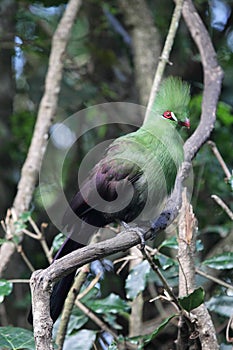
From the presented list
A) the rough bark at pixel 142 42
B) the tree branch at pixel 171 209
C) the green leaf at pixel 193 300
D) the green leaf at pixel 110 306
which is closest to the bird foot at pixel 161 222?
the tree branch at pixel 171 209

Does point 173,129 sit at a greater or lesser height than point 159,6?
lesser

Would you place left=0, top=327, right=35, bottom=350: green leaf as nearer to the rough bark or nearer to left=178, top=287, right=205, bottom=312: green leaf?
left=178, top=287, right=205, bottom=312: green leaf

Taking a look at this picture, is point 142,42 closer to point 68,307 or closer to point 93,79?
point 93,79

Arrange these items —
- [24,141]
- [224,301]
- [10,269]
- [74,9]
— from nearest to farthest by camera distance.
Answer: [224,301]
[74,9]
[10,269]
[24,141]

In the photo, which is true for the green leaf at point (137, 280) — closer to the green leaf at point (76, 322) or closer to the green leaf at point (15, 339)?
the green leaf at point (76, 322)

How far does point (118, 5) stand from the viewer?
3.21 meters

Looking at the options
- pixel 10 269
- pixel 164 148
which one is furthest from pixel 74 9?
pixel 10 269

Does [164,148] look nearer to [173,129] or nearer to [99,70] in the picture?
[173,129]

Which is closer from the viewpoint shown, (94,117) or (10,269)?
(10,269)

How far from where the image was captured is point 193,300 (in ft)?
5.36

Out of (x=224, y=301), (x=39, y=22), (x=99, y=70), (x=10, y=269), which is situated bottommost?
(x=10, y=269)

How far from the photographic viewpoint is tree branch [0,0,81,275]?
232cm

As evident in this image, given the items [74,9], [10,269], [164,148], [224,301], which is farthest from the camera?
[10,269]

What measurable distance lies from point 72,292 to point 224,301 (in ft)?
1.75
